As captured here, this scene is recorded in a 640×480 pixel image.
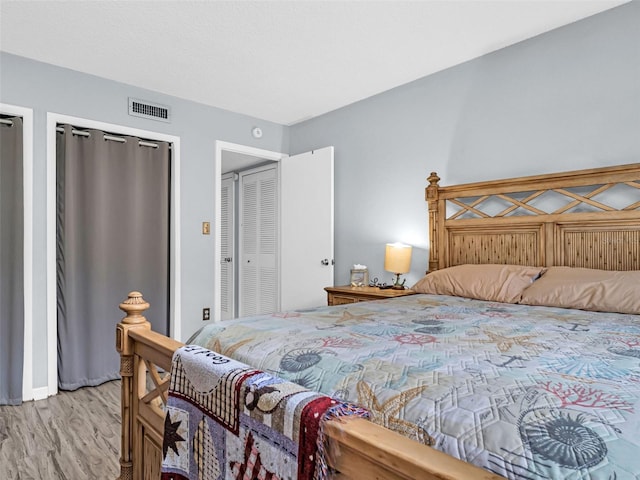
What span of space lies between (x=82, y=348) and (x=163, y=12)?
2553mm

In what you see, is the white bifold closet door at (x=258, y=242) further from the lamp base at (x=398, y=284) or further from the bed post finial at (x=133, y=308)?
the bed post finial at (x=133, y=308)

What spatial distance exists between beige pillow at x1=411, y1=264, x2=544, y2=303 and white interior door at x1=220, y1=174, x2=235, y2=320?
3387mm

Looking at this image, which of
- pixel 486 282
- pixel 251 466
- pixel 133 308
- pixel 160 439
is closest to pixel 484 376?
pixel 251 466

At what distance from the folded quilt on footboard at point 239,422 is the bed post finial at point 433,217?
92.0 inches

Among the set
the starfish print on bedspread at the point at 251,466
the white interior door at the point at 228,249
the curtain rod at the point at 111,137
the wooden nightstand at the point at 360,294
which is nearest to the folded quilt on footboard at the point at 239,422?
the starfish print on bedspread at the point at 251,466

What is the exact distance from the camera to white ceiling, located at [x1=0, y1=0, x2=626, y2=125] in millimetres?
2396

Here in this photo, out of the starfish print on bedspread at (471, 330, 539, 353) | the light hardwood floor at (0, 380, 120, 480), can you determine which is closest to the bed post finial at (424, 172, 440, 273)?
the starfish print on bedspread at (471, 330, 539, 353)

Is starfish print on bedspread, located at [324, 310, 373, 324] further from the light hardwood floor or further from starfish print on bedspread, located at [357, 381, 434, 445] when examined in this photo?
the light hardwood floor

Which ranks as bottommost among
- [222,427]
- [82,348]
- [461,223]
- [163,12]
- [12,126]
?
[82,348]

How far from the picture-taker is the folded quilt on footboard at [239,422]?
2.53 feet

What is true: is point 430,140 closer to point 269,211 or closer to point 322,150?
point 322,150

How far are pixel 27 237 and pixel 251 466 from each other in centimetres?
288

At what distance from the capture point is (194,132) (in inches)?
152

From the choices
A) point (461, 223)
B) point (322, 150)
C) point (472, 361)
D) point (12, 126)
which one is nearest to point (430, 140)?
point (461, 223)
